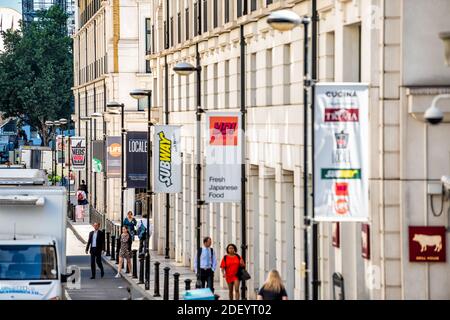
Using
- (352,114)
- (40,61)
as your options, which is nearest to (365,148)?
(352,114)

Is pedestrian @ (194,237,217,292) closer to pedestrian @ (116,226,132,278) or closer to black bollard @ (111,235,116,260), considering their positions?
pedestrian @ (116,226,132,278)

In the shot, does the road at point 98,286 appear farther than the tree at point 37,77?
No

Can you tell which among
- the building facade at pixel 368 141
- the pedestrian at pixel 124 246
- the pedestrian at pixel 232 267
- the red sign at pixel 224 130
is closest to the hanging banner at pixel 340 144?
the building facade at pixel 368 141

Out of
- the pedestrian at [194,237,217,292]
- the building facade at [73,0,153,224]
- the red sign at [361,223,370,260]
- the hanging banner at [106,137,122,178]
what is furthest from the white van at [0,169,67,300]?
the building facade at [73,0,153,224]

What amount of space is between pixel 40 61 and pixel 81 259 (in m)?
108

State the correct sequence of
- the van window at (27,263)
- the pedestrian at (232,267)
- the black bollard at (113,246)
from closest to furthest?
the van window at (27,263) < the pedestrian at (232,267) < the black bollard at (113,246)

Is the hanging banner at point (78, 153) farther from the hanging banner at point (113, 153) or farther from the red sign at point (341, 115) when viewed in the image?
the red sign at point (341, 115)

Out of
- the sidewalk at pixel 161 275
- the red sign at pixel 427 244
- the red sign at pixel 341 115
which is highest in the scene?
the red sign at pixel 341 115

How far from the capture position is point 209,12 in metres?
55.1

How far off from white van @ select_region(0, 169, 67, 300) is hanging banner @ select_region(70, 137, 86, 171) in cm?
5315

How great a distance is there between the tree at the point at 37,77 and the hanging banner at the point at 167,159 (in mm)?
115573

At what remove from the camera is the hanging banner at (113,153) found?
69.6 meters

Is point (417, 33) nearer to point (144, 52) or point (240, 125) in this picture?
point (240, 125)

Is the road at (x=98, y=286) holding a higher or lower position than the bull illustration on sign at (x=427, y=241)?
lower
